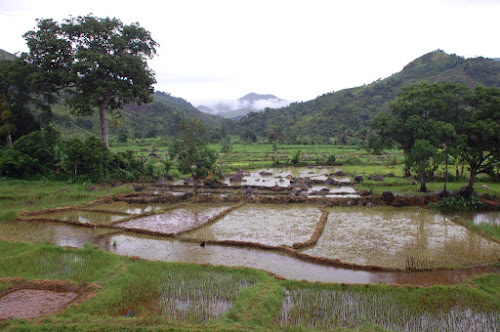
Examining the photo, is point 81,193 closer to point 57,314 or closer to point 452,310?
point 57,314

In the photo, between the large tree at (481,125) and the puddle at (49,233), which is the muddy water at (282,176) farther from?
the puddle at (49,233)

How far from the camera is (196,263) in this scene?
414 inches

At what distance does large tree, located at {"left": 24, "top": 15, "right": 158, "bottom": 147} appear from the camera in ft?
74.4

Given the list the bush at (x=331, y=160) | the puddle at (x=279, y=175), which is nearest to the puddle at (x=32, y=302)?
the puddle at (x=279, y=175)

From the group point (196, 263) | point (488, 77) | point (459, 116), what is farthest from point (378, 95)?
point (196, 263)

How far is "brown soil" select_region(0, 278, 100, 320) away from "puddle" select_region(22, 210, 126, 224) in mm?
6792

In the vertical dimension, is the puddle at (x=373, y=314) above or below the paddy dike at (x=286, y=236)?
below

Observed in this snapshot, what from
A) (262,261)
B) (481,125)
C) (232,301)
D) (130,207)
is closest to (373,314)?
(232,301)

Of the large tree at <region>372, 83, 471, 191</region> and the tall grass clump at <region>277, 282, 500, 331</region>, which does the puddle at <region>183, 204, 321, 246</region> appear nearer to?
the tall grass clump at <region>277, 282, 500, 331</region>

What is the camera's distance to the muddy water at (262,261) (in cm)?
955

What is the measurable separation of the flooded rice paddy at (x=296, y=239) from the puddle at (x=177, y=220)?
0.05 m

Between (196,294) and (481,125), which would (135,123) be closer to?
(481,125)

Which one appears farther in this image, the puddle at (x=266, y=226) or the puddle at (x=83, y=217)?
the puddle at (x=83, y=217)

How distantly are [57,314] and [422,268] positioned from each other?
997 cm
